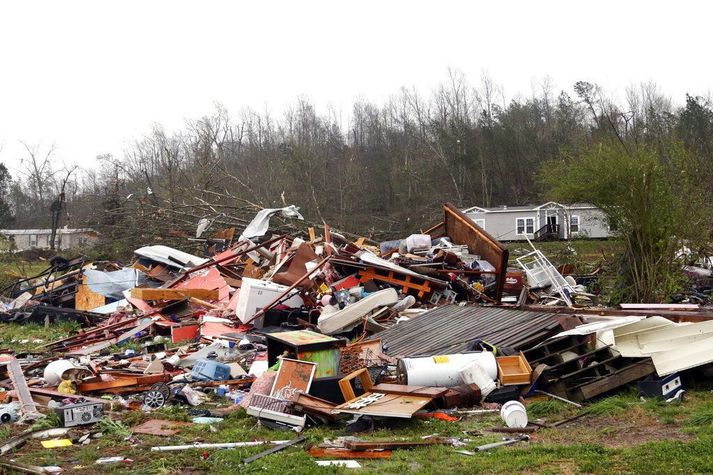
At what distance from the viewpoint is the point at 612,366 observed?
7.27 meters

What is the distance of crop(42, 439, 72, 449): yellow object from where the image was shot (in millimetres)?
5772

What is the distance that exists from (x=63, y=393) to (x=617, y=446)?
5675mm

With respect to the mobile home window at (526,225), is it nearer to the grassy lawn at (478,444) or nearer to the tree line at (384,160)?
the tree line at (384,160)

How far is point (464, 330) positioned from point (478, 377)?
2.30m

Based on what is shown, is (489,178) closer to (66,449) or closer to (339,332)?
(339,332)

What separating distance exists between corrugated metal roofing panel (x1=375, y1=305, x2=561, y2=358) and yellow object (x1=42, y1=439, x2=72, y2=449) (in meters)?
3.92

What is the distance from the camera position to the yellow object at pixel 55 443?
5.77 meters

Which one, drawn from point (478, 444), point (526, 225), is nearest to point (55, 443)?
point (478, 444)

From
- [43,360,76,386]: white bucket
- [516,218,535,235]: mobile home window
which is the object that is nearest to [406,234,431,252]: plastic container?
[43,360,76,386]: white bucket

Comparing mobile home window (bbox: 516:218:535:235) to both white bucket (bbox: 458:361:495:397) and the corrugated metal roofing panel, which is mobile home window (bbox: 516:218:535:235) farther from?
white bucket (bbox: 458:361:495:397)

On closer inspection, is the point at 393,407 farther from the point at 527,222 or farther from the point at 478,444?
the point at 527,222

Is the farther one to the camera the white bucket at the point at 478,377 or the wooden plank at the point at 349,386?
the white bucket at the point at 478,377

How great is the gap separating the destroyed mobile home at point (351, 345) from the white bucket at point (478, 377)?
0.01 metres

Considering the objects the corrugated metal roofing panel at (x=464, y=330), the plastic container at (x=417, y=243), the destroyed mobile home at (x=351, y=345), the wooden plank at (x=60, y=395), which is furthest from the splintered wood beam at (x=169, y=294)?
the wooden plank at (x=60, y=395)
